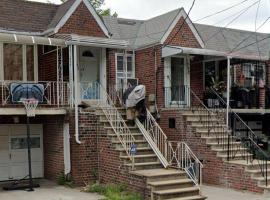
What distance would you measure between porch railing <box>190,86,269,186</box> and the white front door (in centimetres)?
47

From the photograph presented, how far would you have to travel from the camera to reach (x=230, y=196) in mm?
12492

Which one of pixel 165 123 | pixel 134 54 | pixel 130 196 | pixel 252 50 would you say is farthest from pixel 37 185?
pixel 252 50

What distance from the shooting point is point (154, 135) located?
1447 cm

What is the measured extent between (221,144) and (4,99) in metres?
7.31

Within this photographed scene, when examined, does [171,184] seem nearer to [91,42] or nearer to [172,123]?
[172,123]

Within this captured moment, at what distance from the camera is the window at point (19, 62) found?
1522 centimetres

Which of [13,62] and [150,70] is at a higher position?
A: [13,62]

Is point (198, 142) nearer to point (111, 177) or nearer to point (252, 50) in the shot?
point (111, 177)

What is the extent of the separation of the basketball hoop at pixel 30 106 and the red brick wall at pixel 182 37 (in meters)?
6.72

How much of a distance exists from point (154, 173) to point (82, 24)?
7.00 meters

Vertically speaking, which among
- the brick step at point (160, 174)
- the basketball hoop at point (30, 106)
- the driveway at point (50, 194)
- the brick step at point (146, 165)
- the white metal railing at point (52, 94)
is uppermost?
the white metal railing at point (52, 94)

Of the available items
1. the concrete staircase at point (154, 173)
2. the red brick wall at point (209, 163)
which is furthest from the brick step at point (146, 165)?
the red brick wall at point (209, 163)

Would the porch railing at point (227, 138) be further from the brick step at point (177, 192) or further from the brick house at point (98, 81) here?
the brick step at point (177, 192)

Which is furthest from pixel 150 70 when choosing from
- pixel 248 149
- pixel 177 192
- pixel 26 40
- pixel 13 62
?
pixel 177 192
